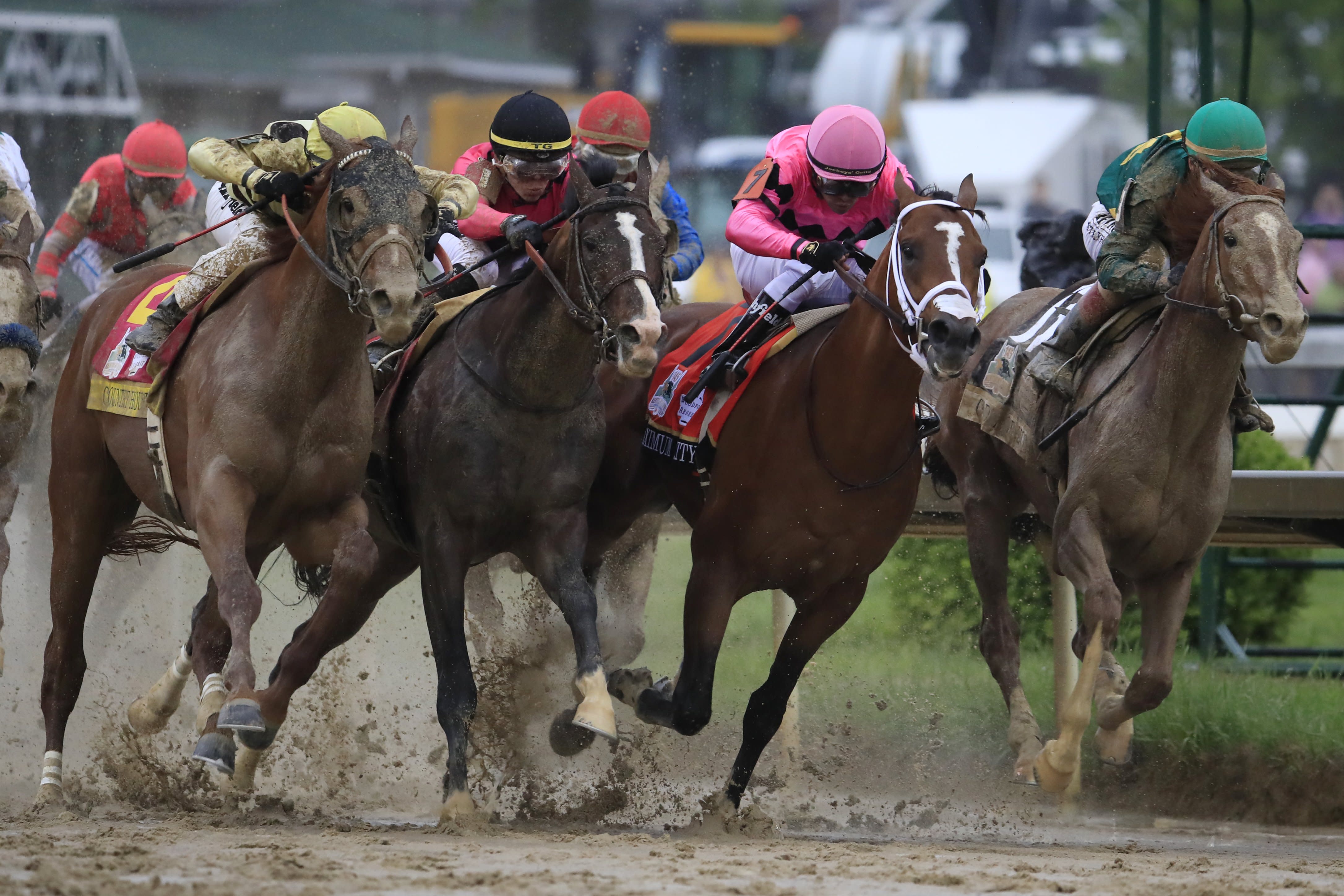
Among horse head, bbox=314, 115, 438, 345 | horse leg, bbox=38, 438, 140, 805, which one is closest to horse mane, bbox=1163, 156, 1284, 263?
horse head, bbox=314, 115, 438, 345

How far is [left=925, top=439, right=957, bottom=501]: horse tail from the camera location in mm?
7637

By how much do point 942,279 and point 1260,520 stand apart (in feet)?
8.15

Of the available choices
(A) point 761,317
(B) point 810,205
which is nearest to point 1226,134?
(B) point 810,205

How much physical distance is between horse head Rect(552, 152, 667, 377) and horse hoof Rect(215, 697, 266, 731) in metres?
1.48

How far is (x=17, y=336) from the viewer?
6488 mm

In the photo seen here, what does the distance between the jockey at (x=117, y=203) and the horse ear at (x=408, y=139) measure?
328 cm

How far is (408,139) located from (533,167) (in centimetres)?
76

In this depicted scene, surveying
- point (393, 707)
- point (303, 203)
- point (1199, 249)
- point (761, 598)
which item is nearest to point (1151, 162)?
point (1199, 249)

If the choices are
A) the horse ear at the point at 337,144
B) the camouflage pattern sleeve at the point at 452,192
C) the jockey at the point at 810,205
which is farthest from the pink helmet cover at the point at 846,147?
the horse ear at the point at 337,144

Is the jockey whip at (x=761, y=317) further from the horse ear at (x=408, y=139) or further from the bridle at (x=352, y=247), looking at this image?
the horse ear at (x=408, y=139)

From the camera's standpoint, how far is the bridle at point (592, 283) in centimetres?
571

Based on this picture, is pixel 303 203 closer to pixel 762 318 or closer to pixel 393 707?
pixel 762 318

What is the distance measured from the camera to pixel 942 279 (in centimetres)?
570

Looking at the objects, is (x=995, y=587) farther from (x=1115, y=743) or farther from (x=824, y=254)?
(x=824, y=254)
